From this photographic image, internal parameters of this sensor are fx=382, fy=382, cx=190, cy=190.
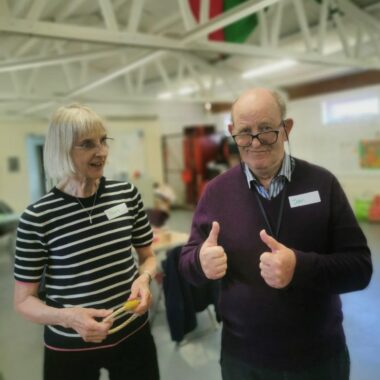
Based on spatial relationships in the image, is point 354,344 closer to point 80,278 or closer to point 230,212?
point 230,212

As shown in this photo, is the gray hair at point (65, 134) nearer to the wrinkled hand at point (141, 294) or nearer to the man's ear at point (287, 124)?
the wrinkled hand at point (141, 294)

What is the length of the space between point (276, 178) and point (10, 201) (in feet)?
28.6

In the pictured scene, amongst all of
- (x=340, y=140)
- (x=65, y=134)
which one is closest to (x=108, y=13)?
(x=65, y=134)

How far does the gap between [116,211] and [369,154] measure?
696cm

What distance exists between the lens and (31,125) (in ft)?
29.2

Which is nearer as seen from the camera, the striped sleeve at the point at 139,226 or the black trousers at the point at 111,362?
the black trousers at the point at 111,362

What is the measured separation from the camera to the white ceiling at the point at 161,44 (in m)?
3.06

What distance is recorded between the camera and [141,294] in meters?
1.38

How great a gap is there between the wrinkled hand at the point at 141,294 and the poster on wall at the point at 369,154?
6.83 meters

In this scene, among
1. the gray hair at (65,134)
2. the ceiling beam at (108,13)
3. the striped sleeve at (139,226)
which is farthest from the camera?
the ceiling beam at (108,13)

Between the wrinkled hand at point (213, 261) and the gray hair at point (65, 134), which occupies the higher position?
the gray hair at point (65, 134)

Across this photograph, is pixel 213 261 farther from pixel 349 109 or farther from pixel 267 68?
pixel 349 109

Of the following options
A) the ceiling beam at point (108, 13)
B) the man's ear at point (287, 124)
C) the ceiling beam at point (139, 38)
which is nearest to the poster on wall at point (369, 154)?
the ceiling beam at point (139, 38)

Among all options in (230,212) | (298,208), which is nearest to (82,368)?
(230,212)
